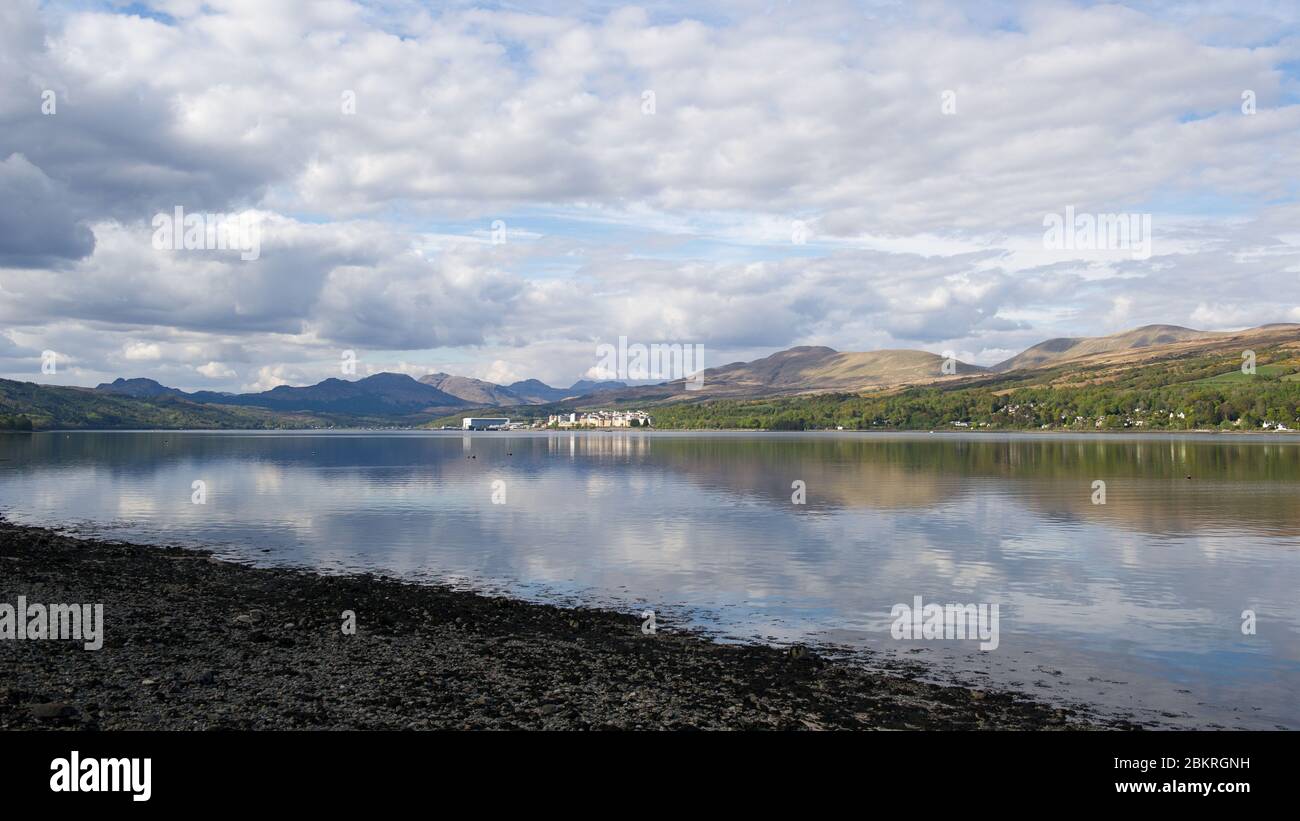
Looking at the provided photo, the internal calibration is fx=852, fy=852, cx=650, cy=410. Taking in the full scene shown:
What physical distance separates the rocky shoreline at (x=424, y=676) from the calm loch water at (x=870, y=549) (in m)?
3.46

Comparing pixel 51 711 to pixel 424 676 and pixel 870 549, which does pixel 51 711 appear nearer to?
pixel 424 676

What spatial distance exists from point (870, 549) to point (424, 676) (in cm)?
3327

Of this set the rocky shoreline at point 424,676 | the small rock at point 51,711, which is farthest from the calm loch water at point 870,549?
the small rock at point 51,711

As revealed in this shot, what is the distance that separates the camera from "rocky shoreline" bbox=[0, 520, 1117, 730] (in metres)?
18.1

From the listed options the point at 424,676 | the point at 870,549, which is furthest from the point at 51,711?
the point at 870,549

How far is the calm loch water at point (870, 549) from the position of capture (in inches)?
1049

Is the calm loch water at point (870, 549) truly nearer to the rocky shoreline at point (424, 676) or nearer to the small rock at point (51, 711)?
the rocky shoreline at point (424, 676)

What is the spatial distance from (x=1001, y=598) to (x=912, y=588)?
3772mm

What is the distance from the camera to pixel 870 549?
49.4 metres

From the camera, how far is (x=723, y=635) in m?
29.4

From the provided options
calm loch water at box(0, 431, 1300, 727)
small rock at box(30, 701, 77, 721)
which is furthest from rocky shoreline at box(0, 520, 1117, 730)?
calm loch water at box(0, 431, 1300, 727)

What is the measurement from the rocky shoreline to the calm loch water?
346cm
